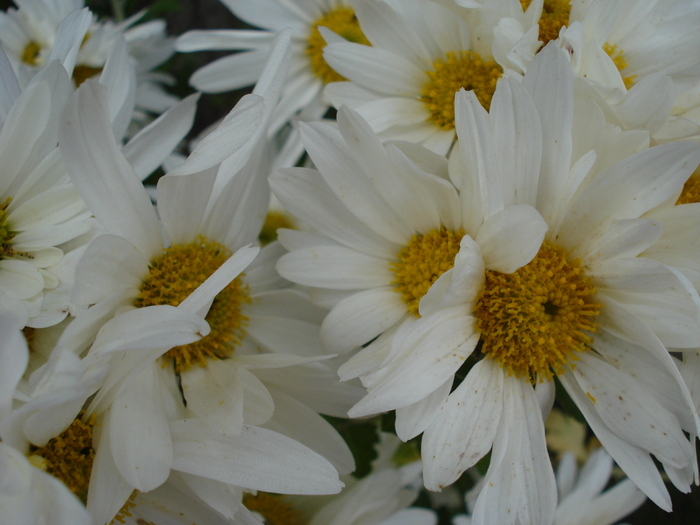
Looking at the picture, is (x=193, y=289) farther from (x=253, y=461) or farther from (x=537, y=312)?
(x=537, y=312)

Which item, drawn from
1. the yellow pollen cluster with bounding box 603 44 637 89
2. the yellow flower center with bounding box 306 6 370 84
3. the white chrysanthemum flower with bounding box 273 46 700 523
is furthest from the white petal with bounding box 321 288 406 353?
the yellow flower center with bounding box 306 6 370 84

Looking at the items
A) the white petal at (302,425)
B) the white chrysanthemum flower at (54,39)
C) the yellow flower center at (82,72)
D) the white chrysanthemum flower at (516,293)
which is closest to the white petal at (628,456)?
the white chrysanthemum flower at (516,293)

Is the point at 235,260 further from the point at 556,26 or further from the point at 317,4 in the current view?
the point at 317,4

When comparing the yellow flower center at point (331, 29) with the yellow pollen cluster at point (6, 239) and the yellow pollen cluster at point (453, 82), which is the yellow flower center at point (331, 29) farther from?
the yellow pollen cluster at point (6, 239)

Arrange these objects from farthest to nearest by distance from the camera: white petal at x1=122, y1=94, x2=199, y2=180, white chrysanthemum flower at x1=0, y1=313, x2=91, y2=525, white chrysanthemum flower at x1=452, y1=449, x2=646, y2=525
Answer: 1. white chrysanthemum flower at x1=452, y1=449, x2=646, y2=525
2. white petal at x1=122, y1=94, x2=199, y2=180
3. white chrysanthemum flower at x1=0, y1=313, x2=91, y2=525

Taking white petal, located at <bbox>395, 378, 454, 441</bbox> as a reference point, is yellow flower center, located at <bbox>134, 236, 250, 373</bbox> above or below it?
above

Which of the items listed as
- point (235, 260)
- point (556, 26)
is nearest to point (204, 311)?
point (235, 260)

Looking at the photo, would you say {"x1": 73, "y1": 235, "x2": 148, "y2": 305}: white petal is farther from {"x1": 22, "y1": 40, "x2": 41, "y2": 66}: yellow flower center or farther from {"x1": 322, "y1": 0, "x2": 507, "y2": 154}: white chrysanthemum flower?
{"x1": 22, "y1": 40, "x2": 41, "y2": 66}: yellow flower center
